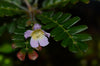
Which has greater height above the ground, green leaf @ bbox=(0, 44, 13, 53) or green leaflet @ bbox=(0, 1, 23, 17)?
green leaflet @ bbox=(0, 1, 23, 17)

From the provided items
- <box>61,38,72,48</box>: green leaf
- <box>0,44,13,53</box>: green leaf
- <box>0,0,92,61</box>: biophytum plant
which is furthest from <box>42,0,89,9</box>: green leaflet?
<box>0,44,13,53</box>: green leaf

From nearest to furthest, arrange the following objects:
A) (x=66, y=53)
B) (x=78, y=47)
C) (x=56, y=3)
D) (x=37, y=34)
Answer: (x=78, y=47) → (x=37, y=34) → (x=56, y=3) → (x=66, y=53)

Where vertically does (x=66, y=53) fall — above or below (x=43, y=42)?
below

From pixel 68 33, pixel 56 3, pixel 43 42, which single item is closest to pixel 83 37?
pixel 68 33

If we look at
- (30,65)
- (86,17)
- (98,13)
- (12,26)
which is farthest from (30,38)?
(98,13)

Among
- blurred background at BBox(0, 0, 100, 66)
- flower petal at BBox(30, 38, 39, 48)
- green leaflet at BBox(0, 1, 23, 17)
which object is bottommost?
blurred background at BBox(0, 0, 100, 66)

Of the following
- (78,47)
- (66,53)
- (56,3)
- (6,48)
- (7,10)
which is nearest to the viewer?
(78,47)

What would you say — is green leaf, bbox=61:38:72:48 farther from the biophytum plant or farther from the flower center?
the flower center

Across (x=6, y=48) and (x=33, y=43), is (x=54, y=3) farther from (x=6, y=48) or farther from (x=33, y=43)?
(x=6, y=48)

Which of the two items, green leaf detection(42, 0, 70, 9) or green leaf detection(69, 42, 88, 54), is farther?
green leaf detection(42, 0, 70, 9)
